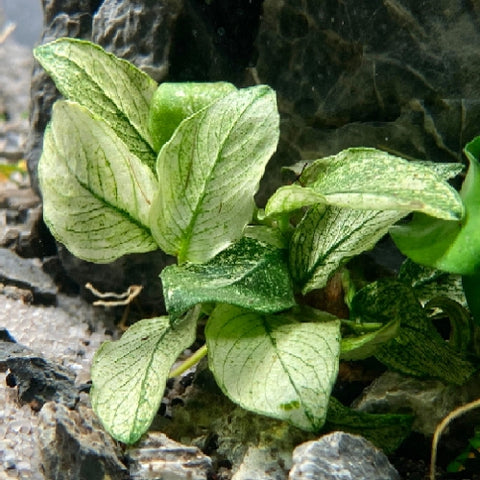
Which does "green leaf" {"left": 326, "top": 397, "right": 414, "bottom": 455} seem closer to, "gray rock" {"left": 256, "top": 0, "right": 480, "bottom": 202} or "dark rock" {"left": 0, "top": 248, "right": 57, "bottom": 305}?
"gray rock" {"left": 256, "top": 0, "right": 480, "bottom": 202}

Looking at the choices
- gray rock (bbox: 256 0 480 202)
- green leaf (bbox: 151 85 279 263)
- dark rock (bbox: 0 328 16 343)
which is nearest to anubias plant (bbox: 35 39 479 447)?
green leaf (bbox: 151 85 279 263)

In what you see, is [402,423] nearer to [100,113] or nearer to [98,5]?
[100,113]

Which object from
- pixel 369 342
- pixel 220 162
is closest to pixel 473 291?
pixel 369 342

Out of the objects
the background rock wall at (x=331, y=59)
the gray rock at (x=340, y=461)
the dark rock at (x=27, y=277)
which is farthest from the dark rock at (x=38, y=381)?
the background rock wall at (x=331, y=59)

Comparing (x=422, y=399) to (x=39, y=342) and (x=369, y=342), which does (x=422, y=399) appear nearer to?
(x=369, y=342)

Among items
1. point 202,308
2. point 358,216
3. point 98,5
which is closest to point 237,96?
point 358,216

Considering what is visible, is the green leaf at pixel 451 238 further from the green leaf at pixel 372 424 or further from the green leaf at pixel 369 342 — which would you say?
the green leaf at pixel 372 424

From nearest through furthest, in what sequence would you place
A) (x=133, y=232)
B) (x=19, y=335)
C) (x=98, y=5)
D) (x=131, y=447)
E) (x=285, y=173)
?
(x=131, y=447), (x=133, y=232), (x=285, y=173), (x=19, y=335), (x=98, y=5)
